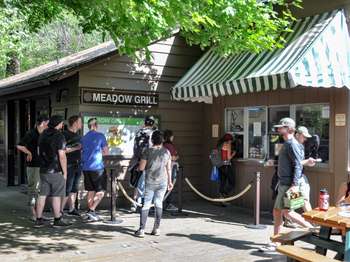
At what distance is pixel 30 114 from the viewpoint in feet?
43.2

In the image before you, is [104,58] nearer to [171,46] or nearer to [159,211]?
[171,46]

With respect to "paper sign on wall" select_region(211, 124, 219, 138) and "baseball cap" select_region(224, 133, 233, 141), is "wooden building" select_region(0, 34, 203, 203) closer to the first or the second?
"paper sign on wall" select_region(211, 124, 219, 138)

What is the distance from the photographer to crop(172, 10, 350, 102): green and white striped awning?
7887 mm

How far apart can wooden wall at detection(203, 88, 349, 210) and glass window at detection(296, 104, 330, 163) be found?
163mm

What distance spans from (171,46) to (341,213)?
21.7 feet

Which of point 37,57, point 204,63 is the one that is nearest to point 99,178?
point 204,63

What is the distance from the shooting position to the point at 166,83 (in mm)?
11219

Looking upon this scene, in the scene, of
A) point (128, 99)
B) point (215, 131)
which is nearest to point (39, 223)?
point (128, 99)

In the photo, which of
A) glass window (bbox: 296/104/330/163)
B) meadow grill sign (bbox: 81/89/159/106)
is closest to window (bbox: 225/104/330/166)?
glass window (bbox: 296/104/330/163)

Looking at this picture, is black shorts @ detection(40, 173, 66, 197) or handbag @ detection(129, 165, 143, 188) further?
handbag @ detection(129, 165, 143, 188)

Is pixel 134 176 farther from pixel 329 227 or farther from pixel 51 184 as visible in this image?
pixel 329 227

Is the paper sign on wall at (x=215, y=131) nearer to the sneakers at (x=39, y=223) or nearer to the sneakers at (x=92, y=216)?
the sneakers at (x=92, y=216)

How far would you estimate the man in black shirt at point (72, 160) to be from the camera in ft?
29.7

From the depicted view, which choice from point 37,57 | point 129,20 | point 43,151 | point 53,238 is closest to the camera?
point 129,20
